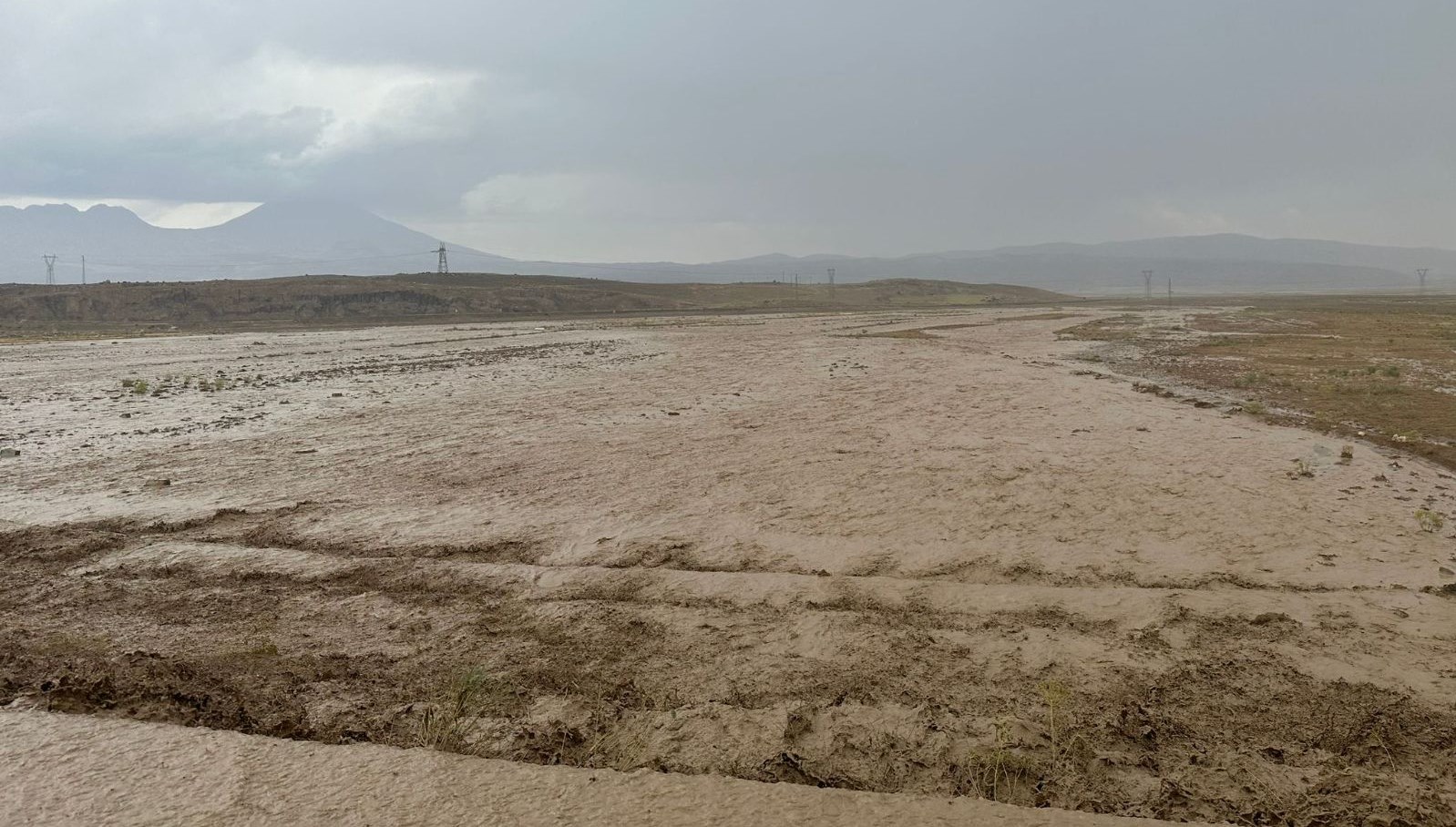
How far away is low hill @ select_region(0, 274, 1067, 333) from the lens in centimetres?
5369

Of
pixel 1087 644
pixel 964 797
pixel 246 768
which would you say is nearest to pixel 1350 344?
pixel 1087 644

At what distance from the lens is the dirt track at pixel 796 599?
4.30 meters

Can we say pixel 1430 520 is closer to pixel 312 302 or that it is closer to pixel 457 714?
pixel 457 714

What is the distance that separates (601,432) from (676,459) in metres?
2.39

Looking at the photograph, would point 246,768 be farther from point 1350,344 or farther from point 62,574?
point 1350,344

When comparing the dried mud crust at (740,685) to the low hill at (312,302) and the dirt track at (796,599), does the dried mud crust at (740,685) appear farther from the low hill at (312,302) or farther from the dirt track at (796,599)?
the low hill at (312,302)

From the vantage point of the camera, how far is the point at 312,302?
6041 centimetres

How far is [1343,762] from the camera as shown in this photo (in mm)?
4102

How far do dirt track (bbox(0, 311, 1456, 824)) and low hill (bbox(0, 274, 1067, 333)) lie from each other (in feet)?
158

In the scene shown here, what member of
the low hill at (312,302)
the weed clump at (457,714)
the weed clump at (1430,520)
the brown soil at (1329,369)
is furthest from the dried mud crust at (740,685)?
the low hill at (312,302)

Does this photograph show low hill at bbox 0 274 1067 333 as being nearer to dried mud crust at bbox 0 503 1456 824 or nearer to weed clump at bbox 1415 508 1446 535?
dried mud crust at bbox 0 503 1456 824

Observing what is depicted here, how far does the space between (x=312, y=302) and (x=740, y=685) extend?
63.4 meters

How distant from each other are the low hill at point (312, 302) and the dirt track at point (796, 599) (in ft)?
158

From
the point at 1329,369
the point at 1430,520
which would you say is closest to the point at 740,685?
the point at 1430,520
